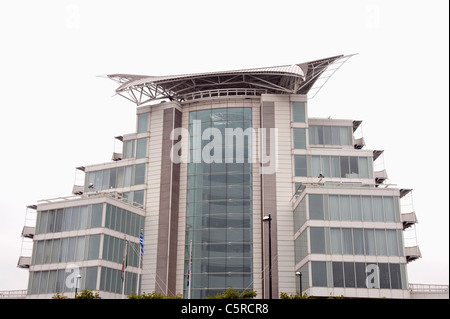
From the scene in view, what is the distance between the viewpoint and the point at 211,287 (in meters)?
64.2

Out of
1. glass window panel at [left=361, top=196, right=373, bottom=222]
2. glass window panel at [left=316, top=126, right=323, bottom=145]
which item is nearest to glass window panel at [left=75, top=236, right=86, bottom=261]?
glass window panel at [left=361, top=196, right=373, bottom=222]

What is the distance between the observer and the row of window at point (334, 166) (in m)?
68.4

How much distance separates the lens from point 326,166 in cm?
6906

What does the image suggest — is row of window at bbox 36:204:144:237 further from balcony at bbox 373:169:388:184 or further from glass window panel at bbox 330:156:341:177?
balcony at bbox 373:169:388:184

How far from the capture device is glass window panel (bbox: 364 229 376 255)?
5659 cm

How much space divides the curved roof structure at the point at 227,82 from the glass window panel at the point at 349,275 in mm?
25076

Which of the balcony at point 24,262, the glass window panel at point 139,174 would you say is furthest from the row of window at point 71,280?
the glass window panel at point 139,174

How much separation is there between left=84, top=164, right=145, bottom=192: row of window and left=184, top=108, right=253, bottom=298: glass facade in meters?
7.04

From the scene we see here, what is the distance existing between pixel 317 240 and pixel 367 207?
6.59 meters
